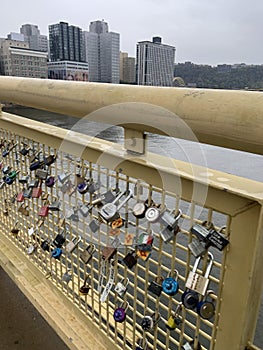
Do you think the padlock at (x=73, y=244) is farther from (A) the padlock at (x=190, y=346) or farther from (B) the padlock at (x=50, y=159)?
(A) the padlock at (x=190, y=346)

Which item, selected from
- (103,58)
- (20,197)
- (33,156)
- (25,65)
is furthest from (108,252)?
(25,65)

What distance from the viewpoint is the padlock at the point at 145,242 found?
2.18 ft

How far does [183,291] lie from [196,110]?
37 centimetres

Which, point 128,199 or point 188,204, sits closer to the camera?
point 188,204

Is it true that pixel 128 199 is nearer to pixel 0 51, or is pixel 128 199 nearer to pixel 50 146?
pixel 50 146

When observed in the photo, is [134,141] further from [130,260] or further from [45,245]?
[45,245]

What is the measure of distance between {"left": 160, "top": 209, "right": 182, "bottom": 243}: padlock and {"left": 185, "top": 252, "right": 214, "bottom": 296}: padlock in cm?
7

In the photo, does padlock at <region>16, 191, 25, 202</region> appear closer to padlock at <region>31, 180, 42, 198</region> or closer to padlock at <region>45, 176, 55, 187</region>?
padlock at <region>31, 180, 42, 198</region>

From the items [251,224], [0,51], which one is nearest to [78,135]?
[251,224]

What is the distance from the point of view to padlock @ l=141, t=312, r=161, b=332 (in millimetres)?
728

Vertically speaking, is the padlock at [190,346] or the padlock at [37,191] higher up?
the padlock at [37,191]

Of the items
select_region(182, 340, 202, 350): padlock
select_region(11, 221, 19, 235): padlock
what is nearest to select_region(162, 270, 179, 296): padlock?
select_region(182, 340, 202, 350): padlock

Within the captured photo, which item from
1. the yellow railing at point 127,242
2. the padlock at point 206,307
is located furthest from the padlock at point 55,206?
the padlock at point 206,307

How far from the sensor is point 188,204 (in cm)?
59
